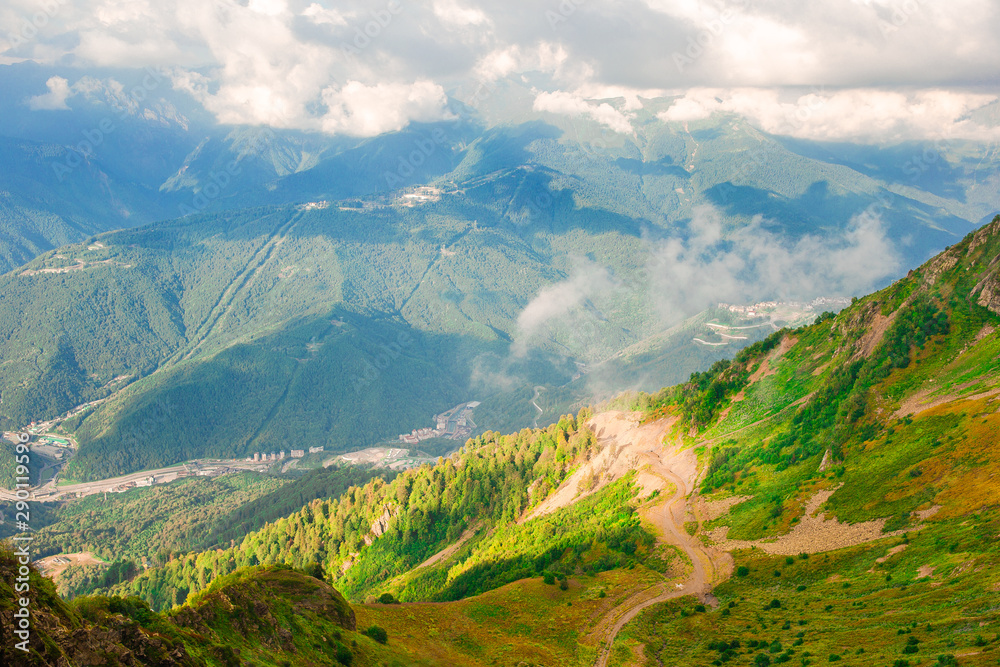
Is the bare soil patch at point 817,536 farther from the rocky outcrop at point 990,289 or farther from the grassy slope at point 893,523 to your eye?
the rocky outcrop at point 990,289

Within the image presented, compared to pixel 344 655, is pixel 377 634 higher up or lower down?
lower down

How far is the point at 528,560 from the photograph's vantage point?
79375 mm

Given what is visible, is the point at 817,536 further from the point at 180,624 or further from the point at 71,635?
the point at 71,635

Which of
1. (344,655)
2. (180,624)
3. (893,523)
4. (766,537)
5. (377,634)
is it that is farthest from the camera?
(766,537)

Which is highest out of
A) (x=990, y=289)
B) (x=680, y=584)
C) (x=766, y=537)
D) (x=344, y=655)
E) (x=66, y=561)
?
(x=990, y=289)

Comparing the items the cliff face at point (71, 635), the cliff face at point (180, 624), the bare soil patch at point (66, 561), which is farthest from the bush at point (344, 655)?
the bare soil patch at point (66, 561)

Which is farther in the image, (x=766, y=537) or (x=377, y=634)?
(x=766, y=537)

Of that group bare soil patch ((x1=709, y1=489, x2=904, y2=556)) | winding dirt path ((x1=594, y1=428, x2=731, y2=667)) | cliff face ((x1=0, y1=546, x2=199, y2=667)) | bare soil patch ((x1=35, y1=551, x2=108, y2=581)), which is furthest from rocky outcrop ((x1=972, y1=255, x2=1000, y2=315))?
bare soil patch ((x1=35, y1=551, x2=108, y2=581))

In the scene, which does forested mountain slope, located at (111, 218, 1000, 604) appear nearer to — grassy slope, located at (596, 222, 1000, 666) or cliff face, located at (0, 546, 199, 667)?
grassy slope, located at (596, 222, 1000, 666)

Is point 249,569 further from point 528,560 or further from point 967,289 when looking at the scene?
point 967,289

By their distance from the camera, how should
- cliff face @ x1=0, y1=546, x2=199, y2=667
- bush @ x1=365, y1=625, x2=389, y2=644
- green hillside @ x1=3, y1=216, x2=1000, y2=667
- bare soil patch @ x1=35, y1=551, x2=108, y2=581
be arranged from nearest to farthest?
cliff face @ x1=0, y1=546, x2=199, y2=667
green hillside @ x1=3, y1=216, x2=1000, y2=667
bush @ x1=365, y1=625, x2=389, y2=644
bare soil patch @ x1=35, y1=551, x2=108, y2=581

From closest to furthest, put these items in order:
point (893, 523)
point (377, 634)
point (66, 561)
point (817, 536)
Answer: point (377, 634), point (893, 523), point (817, 536), point (66, 561)

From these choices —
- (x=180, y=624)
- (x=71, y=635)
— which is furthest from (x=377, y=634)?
(x=71, y=635)

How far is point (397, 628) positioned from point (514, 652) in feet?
35.4
